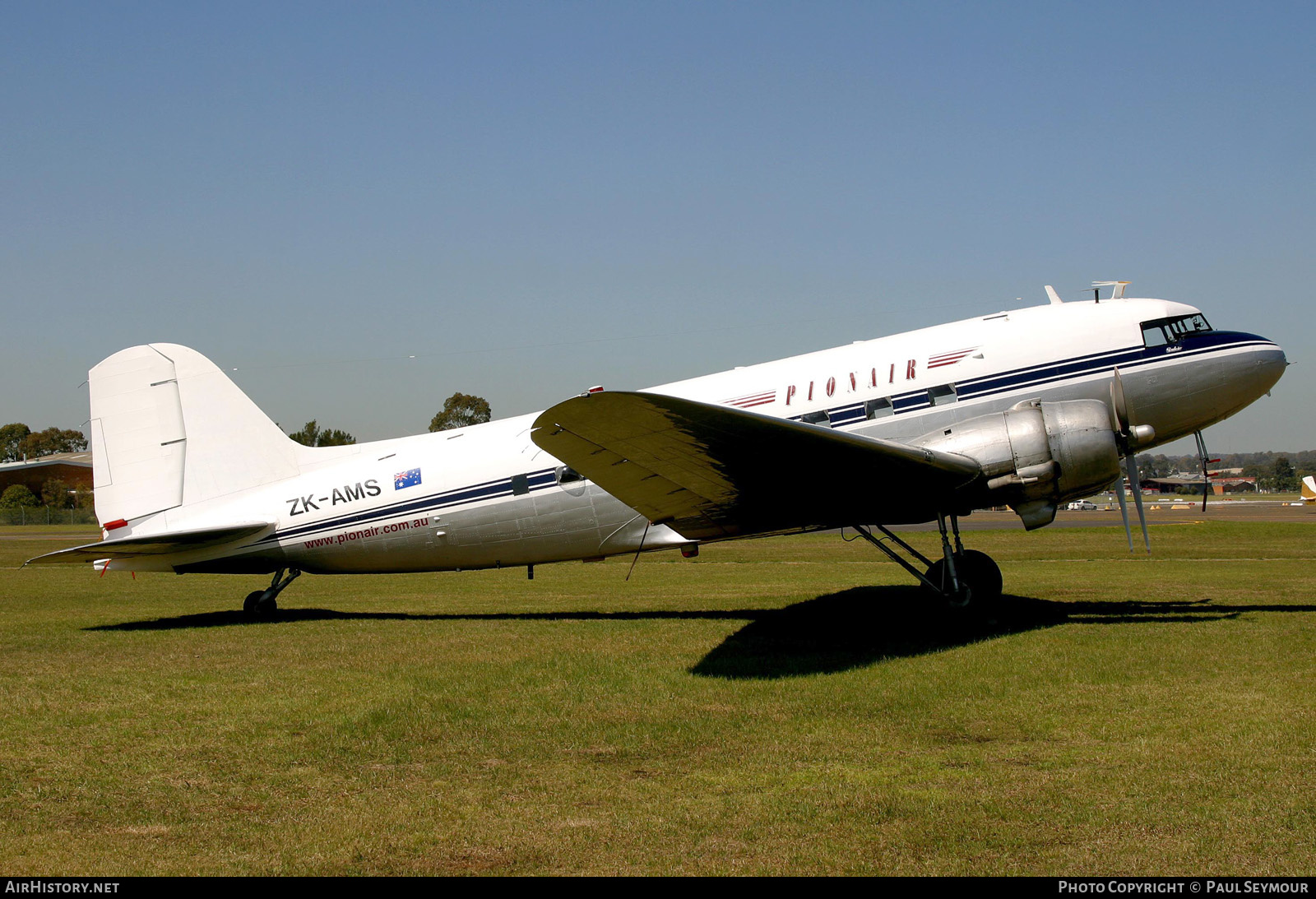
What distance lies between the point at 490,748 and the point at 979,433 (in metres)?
7.08

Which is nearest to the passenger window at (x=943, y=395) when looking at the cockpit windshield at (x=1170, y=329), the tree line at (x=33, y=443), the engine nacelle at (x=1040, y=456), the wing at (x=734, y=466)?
the engine nacelle at (x=1040, y=456)

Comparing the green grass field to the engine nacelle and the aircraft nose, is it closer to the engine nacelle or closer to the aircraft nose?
the engine nacelle

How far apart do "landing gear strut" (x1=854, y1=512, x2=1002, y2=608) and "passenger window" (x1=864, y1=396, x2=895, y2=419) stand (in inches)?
56.7

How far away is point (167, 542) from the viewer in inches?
543

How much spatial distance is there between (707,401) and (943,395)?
3.21 metres

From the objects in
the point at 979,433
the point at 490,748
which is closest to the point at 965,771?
the point at 490,748

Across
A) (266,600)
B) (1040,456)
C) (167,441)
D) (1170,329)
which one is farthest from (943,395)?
(167,441)

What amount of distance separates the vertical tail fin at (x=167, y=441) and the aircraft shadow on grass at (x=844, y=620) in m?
2.01

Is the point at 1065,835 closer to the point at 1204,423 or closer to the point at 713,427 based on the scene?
the point at 713,427

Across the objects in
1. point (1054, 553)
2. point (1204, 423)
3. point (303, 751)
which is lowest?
point (1054, 553)

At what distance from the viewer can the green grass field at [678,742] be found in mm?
4707

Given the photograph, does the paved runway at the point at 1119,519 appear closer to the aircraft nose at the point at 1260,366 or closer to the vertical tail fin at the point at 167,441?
the aircraft nose at the point at 1260,366
